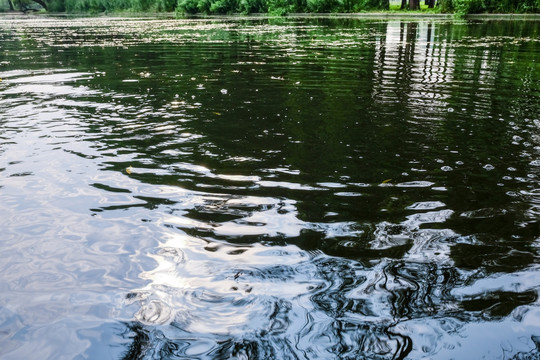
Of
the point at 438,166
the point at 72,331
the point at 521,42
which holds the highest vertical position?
the point at 521,42

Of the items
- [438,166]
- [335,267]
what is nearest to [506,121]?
[438,166]

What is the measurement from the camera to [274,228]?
10.5 ft

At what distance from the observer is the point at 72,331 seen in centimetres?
224

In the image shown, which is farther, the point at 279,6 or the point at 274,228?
the point at 279,6

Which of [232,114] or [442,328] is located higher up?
[232,114]

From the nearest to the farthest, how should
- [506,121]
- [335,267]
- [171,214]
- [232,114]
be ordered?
[335,267]
[171,214]
[506,121]
[232,114]

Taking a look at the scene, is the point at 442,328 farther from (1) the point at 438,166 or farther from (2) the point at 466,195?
(1) the point at 438,166

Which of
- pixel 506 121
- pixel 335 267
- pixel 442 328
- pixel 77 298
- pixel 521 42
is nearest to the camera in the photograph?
pixel 442 328

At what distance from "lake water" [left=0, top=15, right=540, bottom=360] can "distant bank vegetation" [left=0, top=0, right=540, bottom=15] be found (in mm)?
27303

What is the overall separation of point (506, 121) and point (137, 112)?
5.60 m

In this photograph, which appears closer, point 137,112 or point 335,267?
point 335,267

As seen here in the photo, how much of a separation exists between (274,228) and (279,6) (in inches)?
1722

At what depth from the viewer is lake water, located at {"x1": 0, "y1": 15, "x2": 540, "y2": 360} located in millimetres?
2197

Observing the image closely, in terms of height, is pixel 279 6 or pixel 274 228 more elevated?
pixel 279 6
